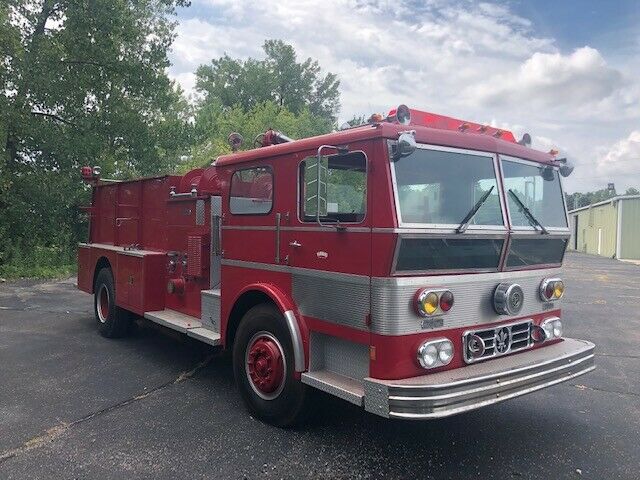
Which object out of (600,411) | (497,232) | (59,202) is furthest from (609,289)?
(59,202)

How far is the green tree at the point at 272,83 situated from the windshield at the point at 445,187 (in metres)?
42.2

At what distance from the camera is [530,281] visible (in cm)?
462

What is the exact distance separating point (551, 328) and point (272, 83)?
4493cm

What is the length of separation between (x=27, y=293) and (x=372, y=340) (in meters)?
10.8

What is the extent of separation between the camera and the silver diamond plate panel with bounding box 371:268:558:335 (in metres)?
3.62

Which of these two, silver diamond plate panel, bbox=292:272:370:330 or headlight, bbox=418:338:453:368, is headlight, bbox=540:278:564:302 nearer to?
headlight, bbox=418:338:453:368

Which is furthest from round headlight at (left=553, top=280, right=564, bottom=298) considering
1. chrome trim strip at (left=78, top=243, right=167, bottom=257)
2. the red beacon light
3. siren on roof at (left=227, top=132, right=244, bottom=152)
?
the red beacon light

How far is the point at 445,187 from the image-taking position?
4004mm

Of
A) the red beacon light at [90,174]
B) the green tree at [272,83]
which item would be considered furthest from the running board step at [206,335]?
the green tree at [272,83]

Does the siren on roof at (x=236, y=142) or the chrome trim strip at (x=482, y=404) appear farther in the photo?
the siren on roof at (x=236, y=142)

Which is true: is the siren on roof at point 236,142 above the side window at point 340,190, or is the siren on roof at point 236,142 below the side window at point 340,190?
above

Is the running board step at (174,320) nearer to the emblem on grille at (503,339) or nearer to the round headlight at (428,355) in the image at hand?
the round headlight at (428,355)

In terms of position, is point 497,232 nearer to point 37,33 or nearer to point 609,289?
→ point 609,289

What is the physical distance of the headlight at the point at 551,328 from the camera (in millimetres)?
4697
